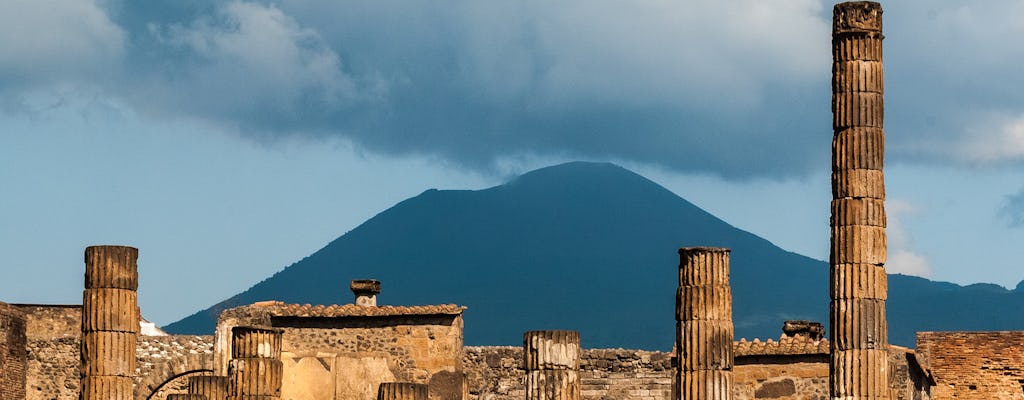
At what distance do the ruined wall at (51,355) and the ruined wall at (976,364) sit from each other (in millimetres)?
15008

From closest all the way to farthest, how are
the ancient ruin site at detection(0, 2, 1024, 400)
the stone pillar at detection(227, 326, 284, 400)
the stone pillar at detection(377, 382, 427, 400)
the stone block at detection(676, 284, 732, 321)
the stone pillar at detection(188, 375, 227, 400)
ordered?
1. the ancient ruin site at detection(0, 2, 1024, 400)
2. the stone pillar at detection(377, 382, 427, 400)
3. the stone block at detection(676, 284, 732, 321)
4. the stone pillar at detection(227, 326, 284, 400)
5. the stone pillar at detection(188, 375, 227, 400)

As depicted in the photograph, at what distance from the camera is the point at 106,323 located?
2747 cm

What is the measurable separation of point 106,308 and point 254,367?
8.72ft

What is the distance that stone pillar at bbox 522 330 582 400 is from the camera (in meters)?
26.8

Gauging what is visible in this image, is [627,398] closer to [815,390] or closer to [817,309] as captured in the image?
[815,390]

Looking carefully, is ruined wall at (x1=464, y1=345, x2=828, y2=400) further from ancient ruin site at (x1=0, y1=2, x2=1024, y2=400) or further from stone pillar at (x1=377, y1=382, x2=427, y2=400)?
stone pillar at (x1=377, y1=382, x2=427, y2=400)

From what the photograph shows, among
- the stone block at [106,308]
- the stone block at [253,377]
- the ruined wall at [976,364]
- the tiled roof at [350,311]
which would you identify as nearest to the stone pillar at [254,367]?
the stone block at [253,377]

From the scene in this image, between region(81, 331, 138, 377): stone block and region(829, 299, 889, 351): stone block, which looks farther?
region(81, 331, 138, 377): stone block

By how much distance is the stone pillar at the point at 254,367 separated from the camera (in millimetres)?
29359

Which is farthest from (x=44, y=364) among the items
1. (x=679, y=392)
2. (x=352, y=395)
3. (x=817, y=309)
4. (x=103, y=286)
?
(x=817, y=309)

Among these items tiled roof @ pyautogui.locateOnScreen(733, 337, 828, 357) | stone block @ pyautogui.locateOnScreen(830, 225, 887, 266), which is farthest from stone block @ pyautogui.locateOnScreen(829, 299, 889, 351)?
tiled roof @ pyautogui.locateOnScreen(733, 337, 828, 357)

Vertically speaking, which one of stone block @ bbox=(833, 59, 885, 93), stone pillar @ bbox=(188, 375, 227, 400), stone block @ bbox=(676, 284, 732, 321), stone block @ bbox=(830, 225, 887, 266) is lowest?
stone pillar @ bbox=(188, 375, 227, 400)

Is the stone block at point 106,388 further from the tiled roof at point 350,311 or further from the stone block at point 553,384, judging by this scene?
the tiled roof at point 350,311

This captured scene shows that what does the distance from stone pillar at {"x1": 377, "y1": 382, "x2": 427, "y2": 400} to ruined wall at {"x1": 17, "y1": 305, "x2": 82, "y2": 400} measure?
607 inches
